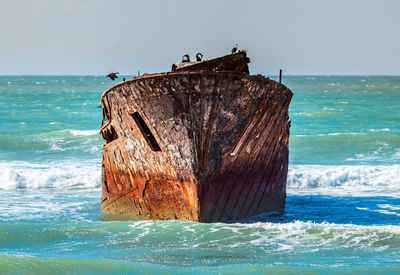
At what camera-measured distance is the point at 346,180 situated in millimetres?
13438

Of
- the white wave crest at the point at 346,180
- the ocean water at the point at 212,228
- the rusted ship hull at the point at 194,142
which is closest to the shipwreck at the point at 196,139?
the rusted ship hull at the point at 194,142

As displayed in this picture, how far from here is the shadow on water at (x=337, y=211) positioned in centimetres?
885

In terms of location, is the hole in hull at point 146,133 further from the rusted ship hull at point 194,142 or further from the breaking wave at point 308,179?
the breaking wave at point 308,179

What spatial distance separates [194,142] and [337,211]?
3.54m

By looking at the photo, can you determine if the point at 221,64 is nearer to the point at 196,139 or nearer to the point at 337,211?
the point at 196,139

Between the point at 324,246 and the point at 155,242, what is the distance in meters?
2.03

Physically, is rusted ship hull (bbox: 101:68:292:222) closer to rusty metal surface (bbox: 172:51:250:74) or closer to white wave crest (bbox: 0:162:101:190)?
rusty metal surface (bbox: 172:51:250:74)

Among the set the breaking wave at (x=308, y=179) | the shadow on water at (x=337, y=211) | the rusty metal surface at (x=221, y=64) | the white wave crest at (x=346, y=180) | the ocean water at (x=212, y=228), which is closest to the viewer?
the ocean water at (x=212, y=228)

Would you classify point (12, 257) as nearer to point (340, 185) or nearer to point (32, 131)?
point (340, 185)

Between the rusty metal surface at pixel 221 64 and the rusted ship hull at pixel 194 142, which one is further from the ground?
the rusty metal surface at pixel 221 64

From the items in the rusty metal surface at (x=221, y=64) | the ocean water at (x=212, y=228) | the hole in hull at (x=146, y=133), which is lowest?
the ocean water at (x=212, y=228)

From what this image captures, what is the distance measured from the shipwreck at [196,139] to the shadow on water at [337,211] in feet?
2.64

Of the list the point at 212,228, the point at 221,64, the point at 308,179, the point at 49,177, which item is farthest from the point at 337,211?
the point at 49,177

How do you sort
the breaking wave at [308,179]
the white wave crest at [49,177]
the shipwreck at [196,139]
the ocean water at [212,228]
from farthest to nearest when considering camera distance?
the white wave crest at [49,177] → the breaking wave at [308,179] → the shipwreck at [196,139] → the ocean water at [212,228]
